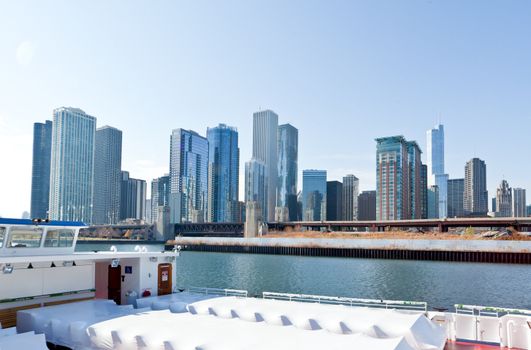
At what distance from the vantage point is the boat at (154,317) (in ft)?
47.0

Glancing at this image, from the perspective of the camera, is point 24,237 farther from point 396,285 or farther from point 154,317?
point 396,285

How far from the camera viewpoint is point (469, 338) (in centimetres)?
1730

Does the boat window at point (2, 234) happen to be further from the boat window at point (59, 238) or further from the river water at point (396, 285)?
the river water at point (396, 285)

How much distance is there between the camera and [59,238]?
21.6 metres

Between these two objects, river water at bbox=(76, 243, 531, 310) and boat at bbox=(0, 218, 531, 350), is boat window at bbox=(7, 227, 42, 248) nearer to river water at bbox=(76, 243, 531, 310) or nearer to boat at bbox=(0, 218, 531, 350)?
boat at bbox=(0, 218, 531, 350)

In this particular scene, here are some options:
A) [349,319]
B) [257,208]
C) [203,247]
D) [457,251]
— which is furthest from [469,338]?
[257,208]

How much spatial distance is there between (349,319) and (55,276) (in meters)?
14.2

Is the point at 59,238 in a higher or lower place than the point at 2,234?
lower

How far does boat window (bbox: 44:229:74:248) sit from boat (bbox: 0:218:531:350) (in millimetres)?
54

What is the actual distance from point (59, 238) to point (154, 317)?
7.84 m

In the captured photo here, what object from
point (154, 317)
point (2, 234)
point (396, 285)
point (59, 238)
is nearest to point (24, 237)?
point (2, 234)

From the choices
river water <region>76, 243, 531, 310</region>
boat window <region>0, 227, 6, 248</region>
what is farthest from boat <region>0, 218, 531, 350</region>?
river water <region>76, 243, 531, 310</region>

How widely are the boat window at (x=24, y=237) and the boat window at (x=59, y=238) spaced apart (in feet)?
1.52

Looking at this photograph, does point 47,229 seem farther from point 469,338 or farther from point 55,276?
point 469,338
